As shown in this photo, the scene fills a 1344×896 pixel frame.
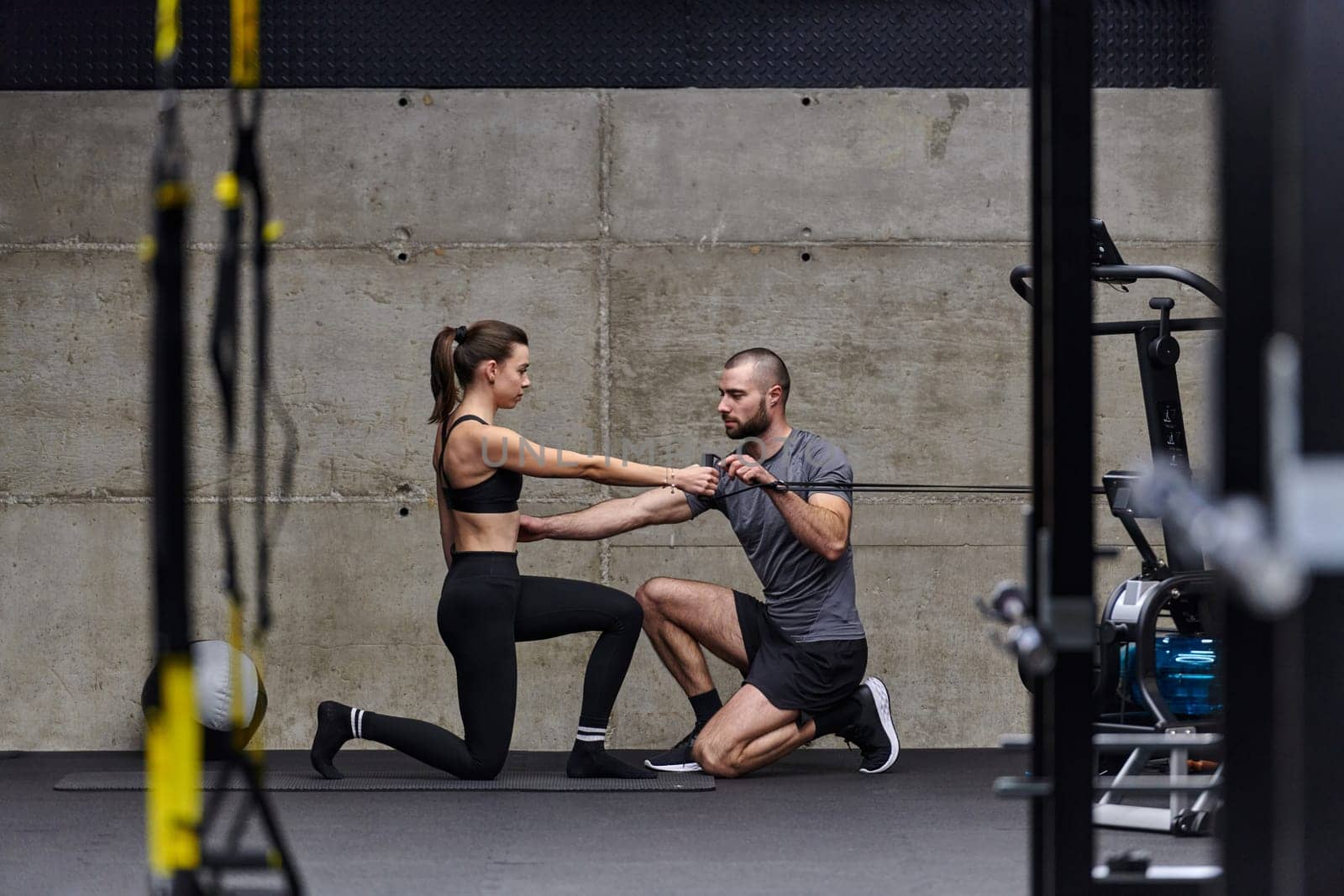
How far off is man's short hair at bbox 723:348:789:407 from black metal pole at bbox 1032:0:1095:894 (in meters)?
2.45

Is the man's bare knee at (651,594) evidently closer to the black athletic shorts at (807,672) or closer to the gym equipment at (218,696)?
the black athletic shorts at (807,672)

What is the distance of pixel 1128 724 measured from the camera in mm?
4098

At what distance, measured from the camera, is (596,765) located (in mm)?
4566

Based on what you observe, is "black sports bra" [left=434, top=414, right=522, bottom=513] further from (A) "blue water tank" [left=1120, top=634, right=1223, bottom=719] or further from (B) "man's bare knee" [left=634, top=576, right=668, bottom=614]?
(A) "blue water tank" [left=1120, top=634, right=1223, bottom=719]

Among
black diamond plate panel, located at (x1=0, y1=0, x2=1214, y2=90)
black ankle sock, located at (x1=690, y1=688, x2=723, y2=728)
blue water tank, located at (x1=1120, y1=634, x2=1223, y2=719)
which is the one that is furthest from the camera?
black diamond plate panel, located at (x1=0, y1=0, x2=1214, y2=90)

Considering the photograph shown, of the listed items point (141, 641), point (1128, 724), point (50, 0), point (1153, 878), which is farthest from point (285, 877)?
point (50, 0)

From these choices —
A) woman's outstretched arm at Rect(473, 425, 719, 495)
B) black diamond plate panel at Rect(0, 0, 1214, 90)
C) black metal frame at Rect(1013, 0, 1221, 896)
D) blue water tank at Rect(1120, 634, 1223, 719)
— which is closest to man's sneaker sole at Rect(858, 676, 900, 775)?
woman's outstretched arm at Rect(473, 425, 719, 495)

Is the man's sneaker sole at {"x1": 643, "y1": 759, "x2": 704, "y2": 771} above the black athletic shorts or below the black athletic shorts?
below

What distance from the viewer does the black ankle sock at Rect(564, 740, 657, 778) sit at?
4570mm

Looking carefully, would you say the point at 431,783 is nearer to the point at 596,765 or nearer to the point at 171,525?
the point at 596,765

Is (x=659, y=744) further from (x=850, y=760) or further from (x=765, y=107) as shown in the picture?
(x=765, y=107)

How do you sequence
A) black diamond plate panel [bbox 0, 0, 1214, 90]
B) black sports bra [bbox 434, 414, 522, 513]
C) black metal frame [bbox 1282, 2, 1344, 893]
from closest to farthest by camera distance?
black metal frame [bbox 1282, 2, 1344, 893] → black sports bra [bbox 434, 414, 522, 513] → black diamond plate panel [bbox 0, 0, 1214, 90]

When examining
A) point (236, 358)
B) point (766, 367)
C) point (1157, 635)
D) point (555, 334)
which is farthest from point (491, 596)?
point (236, 358)

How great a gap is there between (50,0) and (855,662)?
3834mm
